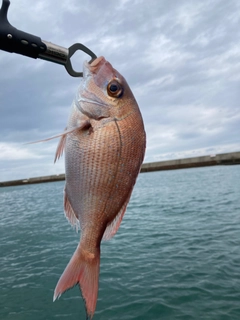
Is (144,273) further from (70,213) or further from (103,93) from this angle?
(103,93)

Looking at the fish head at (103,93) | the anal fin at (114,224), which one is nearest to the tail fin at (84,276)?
the anal fin at (114,224)

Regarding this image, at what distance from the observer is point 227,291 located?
5.67 meters

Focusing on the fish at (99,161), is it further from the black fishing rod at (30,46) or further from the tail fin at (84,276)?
the black fishing rod at (30,46)

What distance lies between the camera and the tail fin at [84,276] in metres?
1.57

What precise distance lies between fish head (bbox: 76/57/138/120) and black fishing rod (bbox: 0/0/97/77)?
0.14 metres

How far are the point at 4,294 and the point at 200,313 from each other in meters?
4.39

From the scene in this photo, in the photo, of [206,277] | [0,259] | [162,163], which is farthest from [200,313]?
[162,163]

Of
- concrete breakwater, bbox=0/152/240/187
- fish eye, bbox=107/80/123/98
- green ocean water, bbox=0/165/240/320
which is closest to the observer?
fish eye, bbox=107/80/123/98

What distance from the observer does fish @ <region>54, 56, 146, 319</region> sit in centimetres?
172

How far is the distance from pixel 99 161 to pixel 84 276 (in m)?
0.66

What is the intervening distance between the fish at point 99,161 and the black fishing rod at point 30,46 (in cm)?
29

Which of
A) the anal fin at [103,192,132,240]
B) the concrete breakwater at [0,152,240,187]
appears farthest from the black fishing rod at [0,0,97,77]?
the concrete breakwater at [0,152,240,187]

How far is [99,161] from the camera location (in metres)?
1.73

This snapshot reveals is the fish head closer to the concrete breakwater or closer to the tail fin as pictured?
the tail fin
